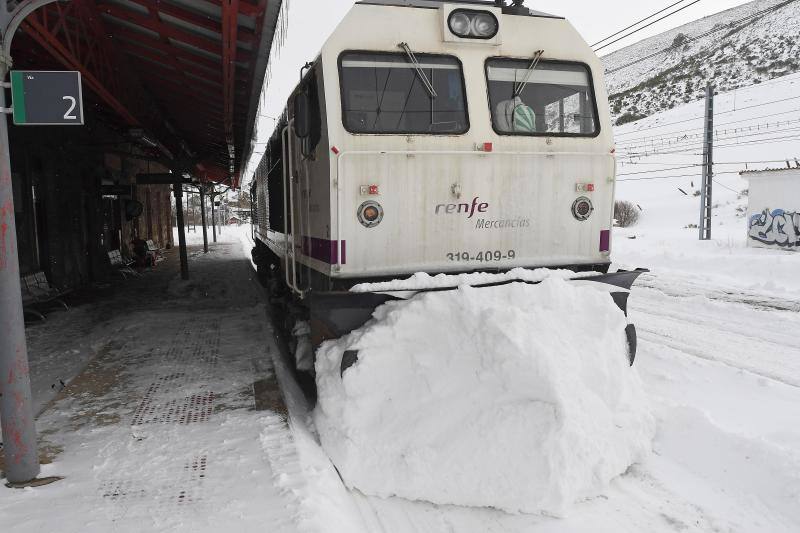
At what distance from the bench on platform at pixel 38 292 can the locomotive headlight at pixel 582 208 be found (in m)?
8.20

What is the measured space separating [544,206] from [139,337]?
5333 millimetres

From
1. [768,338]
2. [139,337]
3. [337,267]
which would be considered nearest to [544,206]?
[337,267]

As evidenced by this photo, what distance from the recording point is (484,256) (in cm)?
469

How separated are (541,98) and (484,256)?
4.96 ft

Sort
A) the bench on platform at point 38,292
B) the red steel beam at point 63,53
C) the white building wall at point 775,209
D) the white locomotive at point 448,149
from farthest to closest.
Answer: the white building wall at point 775,209 → the bench on platform at point 38,292 → the red steel beam at point 63,53 → the white locomotive at point 448,149

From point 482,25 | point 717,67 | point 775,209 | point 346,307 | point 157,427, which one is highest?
point 717,67

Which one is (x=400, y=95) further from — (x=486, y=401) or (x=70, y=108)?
(x=486, y=401)

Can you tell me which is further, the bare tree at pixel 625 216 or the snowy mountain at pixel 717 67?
the snowy mountain at pixel 717 67

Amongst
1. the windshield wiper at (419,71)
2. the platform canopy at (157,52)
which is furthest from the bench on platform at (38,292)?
the windshield wiper at (419,71)

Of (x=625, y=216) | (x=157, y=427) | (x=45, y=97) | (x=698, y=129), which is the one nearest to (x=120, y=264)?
(x=157, y=427)

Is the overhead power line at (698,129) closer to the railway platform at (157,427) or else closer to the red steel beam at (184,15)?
the red steel beam at (184,15)

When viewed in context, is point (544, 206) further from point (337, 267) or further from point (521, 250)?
point (337, 267)

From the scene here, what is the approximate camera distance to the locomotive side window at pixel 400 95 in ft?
14.4

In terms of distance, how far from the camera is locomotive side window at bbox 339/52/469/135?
14.4 feet
